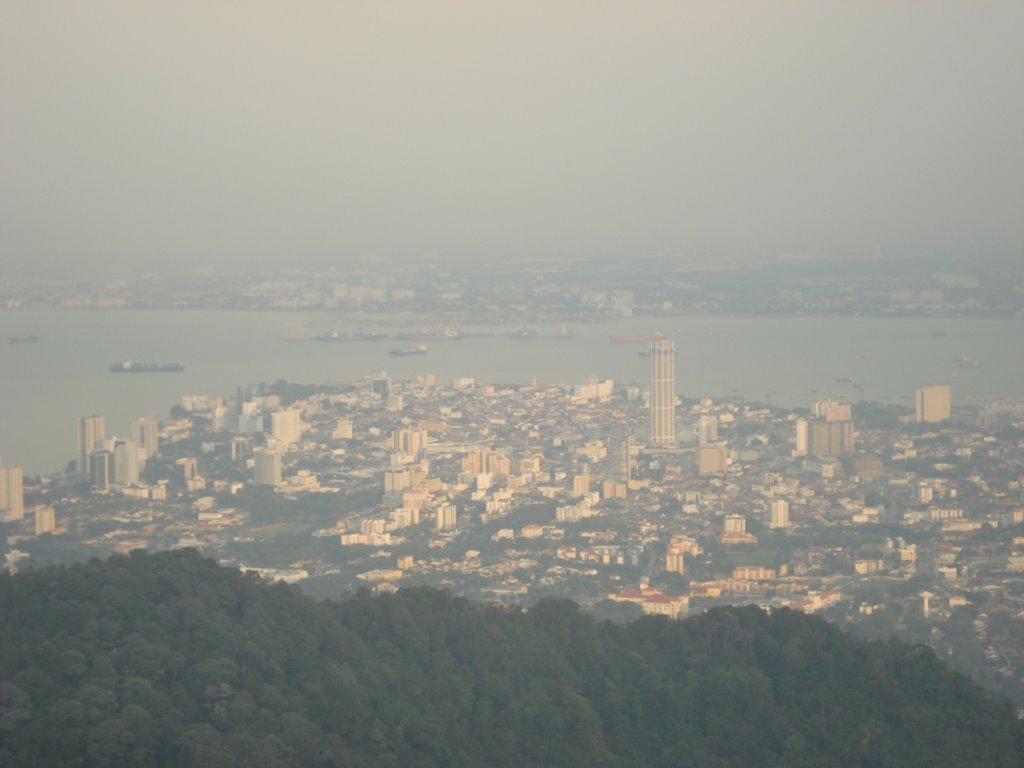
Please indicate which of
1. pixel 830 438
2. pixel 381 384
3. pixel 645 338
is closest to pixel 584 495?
pixel 830 438

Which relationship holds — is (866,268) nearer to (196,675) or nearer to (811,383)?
(811,383)

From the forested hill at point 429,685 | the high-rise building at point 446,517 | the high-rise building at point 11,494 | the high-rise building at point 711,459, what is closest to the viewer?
the forested hill at point 429,685

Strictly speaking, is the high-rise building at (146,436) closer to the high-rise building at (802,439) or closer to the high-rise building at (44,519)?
the high-rise building at (44,519)

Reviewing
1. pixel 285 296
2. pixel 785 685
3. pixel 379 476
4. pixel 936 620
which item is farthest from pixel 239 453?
pixel 785 685

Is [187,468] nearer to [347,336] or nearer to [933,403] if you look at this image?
[347,336]

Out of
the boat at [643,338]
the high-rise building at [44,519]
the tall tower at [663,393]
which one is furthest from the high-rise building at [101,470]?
the boat at [643,338]

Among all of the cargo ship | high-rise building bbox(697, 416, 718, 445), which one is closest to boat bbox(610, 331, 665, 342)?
the cargo ship
